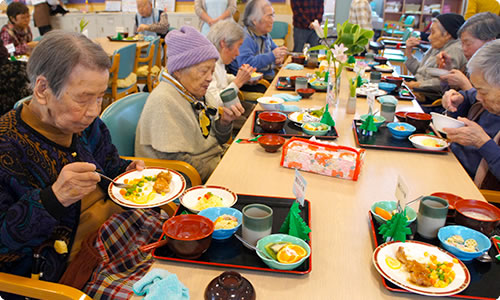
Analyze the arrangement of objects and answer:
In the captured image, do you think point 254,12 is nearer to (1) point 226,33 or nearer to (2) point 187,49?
(1) point 226,33

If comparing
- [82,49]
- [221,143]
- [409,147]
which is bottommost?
[221,143]

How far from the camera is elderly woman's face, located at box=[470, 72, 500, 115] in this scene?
5.55 feet

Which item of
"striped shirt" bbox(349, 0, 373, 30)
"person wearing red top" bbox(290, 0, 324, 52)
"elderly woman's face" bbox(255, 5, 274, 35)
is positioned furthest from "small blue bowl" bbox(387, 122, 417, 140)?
"person wearing red top" bbox(290, 0, 324, 52)

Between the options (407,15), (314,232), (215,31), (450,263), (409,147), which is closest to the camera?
(450,263)

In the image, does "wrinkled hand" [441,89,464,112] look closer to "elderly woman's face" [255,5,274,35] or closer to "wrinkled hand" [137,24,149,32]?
"elderly woman's face" [255,5,274,35]

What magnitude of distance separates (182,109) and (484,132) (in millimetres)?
1391

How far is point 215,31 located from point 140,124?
1.09 m

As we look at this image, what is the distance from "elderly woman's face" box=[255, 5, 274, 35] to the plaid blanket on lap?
267cm

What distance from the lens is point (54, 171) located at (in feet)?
4.07

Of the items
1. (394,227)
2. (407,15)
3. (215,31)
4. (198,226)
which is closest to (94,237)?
(198,226)

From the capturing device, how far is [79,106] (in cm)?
121

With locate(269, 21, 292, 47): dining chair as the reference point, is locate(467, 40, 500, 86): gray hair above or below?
above

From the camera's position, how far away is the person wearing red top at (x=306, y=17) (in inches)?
222

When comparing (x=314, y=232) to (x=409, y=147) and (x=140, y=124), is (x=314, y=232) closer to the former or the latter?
(x=409, y=147)
